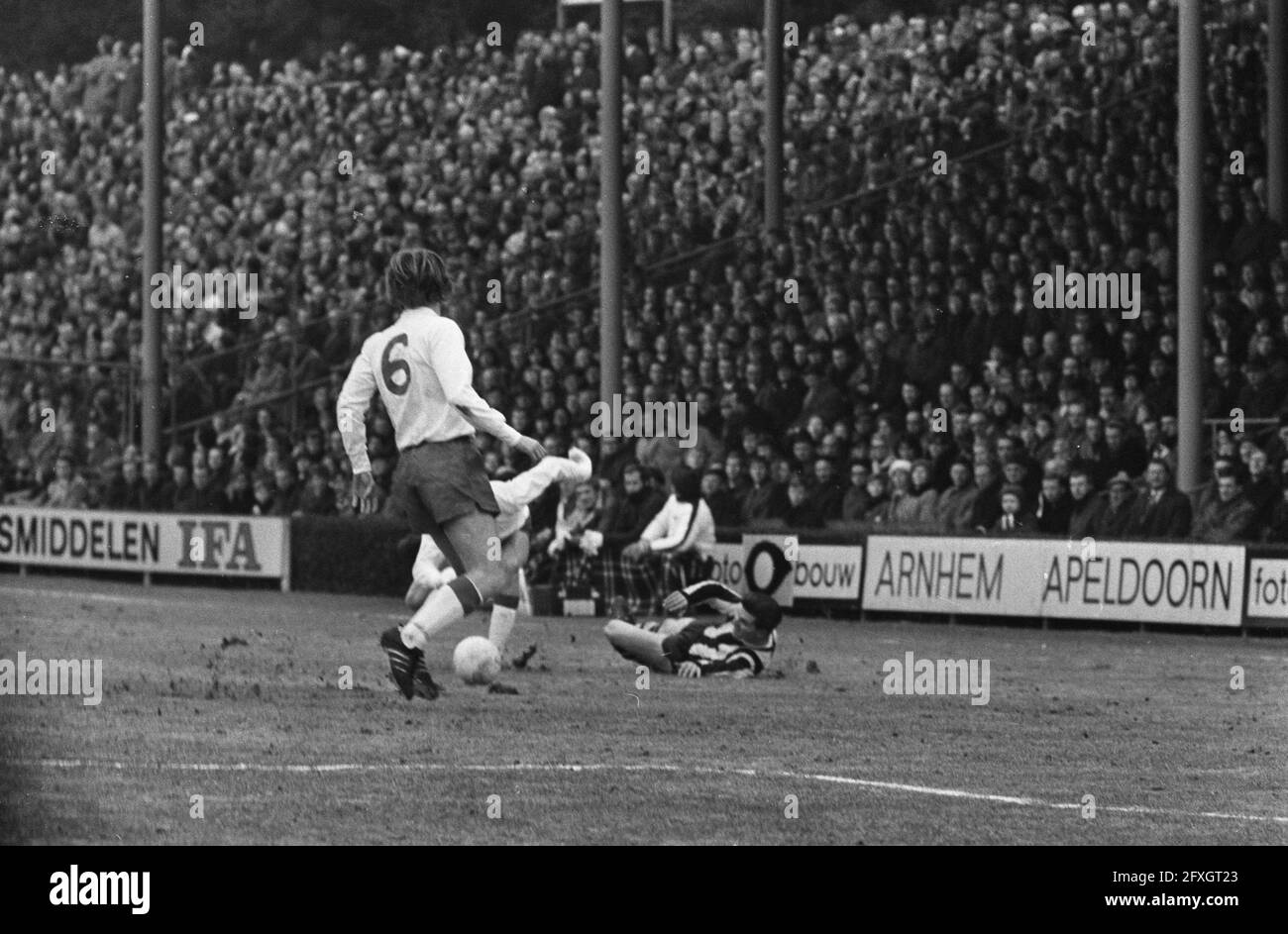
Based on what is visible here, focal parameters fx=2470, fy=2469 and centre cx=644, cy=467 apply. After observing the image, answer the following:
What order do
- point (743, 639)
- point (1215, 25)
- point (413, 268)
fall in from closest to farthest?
point (413, 268), point (743, 639), point (1215, 25)

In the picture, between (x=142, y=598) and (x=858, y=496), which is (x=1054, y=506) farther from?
(x=142, y=598)

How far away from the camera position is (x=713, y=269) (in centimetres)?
2748

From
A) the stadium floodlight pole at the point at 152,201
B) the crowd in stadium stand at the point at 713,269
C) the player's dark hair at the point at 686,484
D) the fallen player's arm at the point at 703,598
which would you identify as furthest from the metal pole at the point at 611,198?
the fallen player's arm at the point at 703,598

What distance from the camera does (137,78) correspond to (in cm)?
3522

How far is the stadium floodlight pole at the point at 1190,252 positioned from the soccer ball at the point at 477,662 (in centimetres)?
931

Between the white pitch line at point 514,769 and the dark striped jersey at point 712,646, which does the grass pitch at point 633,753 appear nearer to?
the white pitch line at point 514,769

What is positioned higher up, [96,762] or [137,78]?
[137,78]

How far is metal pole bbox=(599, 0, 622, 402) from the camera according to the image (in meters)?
23.7
